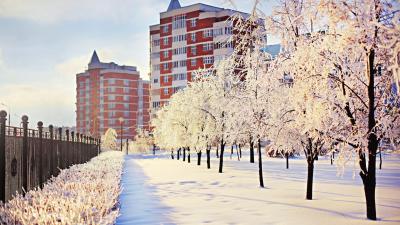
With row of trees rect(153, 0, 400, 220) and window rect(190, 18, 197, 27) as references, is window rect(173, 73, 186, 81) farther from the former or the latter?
row of trees rect(153, 0, 400, 220)

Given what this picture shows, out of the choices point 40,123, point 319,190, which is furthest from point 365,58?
point 40,123

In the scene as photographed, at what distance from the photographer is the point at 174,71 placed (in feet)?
252

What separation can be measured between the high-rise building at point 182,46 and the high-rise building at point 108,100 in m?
29.9

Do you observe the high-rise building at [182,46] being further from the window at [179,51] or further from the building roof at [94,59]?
the building roof at [94,59]

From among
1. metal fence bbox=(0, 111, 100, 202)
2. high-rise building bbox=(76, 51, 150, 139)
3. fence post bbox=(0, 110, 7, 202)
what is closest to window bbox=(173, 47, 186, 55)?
high-rise building bbox=(76, 51, 150, 139)

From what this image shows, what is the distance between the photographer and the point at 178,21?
76.6 m

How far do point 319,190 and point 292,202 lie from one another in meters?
3.83

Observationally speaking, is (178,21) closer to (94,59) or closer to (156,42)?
(156,42)

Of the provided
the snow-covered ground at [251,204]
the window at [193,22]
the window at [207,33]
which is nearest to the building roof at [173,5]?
the window at [193,22]

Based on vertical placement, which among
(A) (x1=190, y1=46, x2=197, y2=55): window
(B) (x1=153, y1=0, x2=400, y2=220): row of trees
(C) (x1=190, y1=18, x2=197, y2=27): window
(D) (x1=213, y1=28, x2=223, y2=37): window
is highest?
(C) (x1=190, y1=18, x2=197, y2=27): window

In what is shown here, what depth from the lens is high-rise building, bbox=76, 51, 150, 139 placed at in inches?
4250

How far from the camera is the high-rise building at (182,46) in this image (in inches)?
2835

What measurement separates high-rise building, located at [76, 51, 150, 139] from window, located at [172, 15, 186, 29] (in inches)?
1451

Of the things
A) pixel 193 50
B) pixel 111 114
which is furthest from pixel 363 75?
pixel 111 114
